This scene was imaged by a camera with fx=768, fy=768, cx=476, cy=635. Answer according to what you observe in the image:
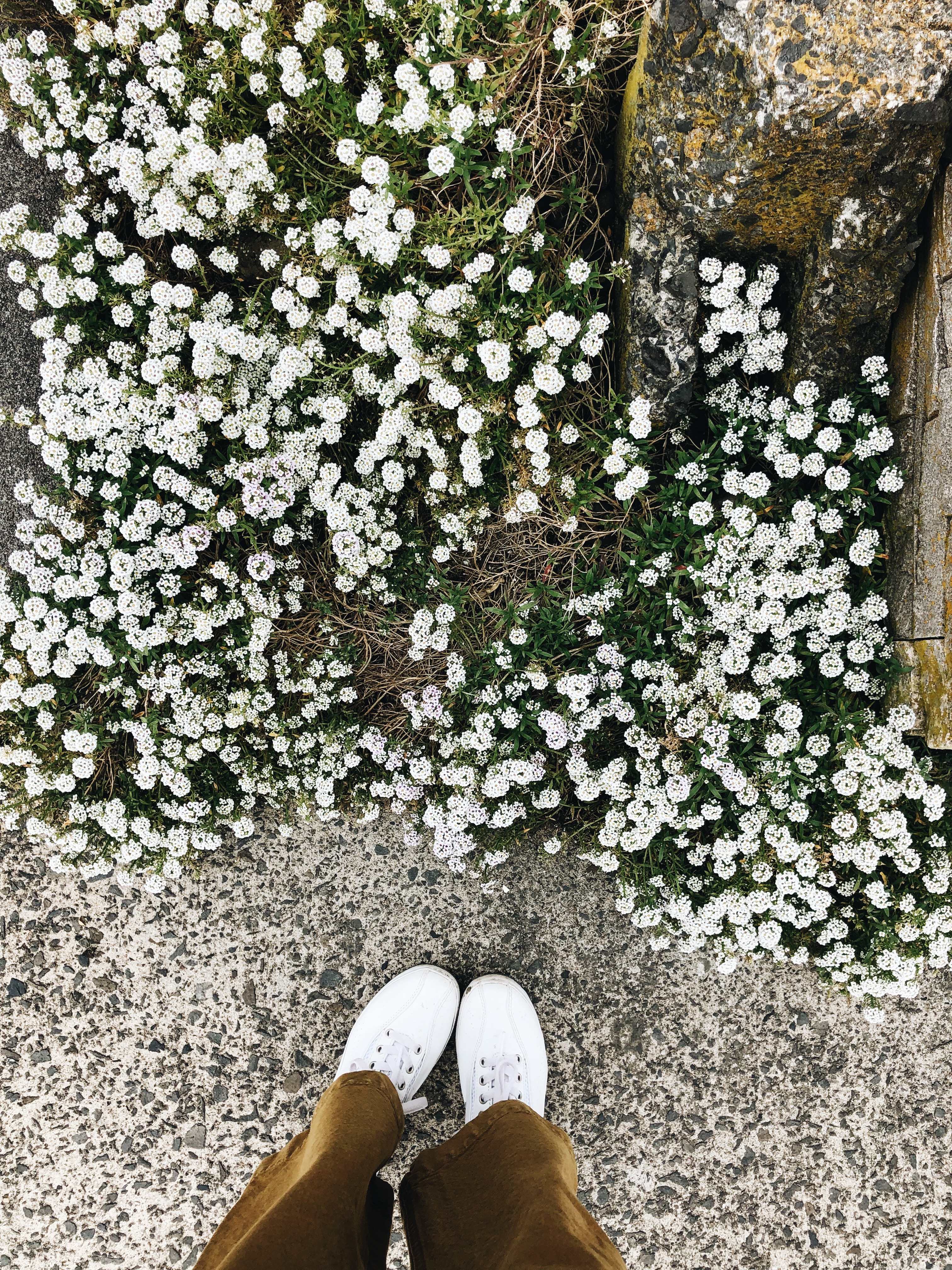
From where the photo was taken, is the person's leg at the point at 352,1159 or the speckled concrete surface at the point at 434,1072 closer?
the person's leg at the point at 352,1159

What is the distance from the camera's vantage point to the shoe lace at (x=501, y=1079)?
3389 mm

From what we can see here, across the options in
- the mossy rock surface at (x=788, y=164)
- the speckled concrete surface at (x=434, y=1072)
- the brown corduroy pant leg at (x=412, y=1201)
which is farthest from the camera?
the speckled concrete surface at (x=434, y=1072)

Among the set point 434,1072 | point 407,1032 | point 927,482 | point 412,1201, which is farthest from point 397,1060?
point 927,482

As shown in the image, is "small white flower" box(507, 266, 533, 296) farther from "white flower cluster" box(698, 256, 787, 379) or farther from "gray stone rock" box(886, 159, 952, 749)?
"gray stone rock" box(886, 159, 952, 749)

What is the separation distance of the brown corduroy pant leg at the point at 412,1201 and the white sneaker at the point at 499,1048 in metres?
0.38

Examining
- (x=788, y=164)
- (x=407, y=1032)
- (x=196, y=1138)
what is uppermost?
(x=788, y=164)

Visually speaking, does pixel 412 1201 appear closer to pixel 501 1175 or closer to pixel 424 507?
pixel 501 1175

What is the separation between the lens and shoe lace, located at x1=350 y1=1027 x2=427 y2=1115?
3.49m

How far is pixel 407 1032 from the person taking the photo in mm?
3531

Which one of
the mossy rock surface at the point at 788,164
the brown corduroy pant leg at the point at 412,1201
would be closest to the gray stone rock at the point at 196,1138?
the brown corduroy pant leg at the point at 412,1201

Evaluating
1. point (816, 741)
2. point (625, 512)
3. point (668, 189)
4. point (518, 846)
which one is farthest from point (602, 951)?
point (668, 189)

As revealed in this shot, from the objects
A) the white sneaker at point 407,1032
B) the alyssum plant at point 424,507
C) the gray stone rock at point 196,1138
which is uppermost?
the alyssum plant at point 424,507

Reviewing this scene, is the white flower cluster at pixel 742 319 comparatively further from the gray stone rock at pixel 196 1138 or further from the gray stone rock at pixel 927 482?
the gray stone rock at pixel 196 1138

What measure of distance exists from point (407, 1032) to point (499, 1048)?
0.43 m
